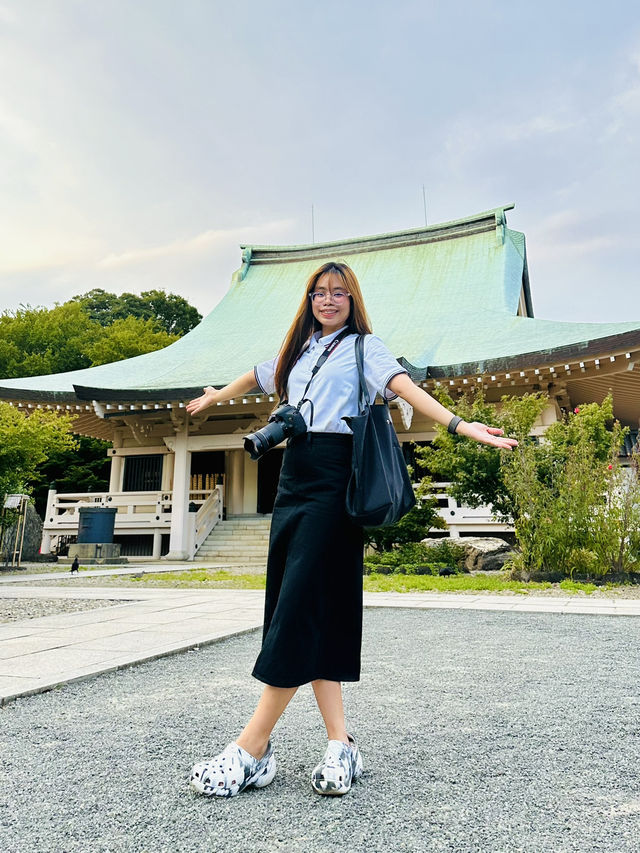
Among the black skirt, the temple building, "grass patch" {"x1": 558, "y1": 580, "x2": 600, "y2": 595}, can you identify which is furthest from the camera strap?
the temple building

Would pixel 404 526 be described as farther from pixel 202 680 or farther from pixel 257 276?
pixel 257 276

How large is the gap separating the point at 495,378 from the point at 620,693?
29.9ft

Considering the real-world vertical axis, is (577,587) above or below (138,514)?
below

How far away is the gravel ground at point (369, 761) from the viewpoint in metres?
1.39

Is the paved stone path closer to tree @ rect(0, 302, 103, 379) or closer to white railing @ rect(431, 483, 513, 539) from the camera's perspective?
white railing @ rect(431, 483, 513, 539)

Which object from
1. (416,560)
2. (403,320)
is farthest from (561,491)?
(403,320)

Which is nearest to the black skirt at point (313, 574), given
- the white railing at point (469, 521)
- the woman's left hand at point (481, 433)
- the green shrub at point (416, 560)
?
the woman's left hand at point (481, 433)

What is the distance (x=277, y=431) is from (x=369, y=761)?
107 centimetres

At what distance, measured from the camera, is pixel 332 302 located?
2094 millimetres

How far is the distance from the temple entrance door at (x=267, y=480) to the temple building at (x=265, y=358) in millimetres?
28

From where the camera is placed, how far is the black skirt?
1752 mm

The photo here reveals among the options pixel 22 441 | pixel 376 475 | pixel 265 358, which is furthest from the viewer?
pixel 265 358

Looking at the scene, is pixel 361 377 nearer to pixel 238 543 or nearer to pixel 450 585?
pixel 450 585

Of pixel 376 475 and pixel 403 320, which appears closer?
pixel 376 475
